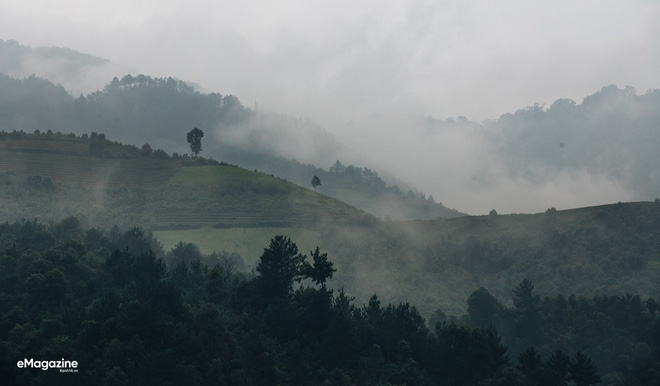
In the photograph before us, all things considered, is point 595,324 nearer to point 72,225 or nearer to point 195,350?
point 195,350

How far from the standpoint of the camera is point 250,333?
119 meters

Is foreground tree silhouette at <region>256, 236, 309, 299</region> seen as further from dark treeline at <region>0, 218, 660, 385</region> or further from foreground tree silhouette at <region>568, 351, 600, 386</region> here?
foreground tree silhouette at <region>568, 351, 600, 386</region>

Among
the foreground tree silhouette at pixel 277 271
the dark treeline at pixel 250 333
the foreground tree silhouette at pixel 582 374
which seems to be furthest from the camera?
the foreground tree silhouette at pixel 277 271

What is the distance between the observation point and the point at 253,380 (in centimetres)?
10556

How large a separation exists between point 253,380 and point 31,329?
31269 millimetres

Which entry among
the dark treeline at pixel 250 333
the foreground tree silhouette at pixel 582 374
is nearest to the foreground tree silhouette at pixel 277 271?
the dark treeline at pixel 250 333

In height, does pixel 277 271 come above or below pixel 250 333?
above

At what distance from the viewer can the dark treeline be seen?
100 m

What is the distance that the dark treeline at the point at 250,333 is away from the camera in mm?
100375

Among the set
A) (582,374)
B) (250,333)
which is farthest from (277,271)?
(582,374)

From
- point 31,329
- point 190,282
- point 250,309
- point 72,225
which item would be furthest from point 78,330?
point 72,225

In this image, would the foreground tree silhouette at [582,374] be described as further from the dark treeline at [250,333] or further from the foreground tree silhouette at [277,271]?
the foreground tree silhouette at [277,271]

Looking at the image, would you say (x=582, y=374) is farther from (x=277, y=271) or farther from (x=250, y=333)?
(x=277, y=271)

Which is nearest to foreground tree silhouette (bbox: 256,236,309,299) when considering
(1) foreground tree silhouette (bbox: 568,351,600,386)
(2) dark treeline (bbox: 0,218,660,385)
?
(2) dark treeline (bbox: 0,218,660,385)
